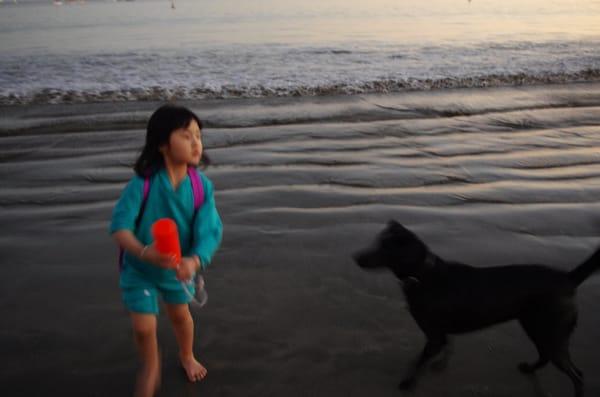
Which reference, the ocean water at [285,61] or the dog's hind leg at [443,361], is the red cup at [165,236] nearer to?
the dog's hind leg at [443,361]

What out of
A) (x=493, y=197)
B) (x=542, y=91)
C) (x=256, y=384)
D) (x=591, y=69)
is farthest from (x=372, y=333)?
(x=591, y=69)

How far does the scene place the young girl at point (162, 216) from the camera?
7.29 feet

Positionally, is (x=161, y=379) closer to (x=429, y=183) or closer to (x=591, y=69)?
(x=429, y=183)

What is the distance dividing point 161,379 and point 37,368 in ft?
2.50

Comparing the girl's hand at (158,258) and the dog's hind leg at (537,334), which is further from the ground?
the girl's hand at (158,258)

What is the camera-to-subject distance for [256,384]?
2.86 m

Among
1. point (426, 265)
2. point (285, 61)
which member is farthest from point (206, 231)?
point (285, 61)

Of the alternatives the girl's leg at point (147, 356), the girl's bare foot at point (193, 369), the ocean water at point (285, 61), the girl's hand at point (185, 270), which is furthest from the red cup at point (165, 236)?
the ocean water at point (285, 61)

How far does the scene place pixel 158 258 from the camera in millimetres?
2057

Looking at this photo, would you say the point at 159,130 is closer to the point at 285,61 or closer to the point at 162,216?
the point at 162,216

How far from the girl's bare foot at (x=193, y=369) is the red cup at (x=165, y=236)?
1170 millimetres

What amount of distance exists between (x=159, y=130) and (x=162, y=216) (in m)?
0.42

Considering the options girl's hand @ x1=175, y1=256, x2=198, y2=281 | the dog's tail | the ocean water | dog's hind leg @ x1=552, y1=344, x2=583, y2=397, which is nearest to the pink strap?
girl's hand @ x1=175, y1=256, x2=198, y2=281

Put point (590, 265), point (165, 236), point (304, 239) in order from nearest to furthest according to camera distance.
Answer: point (165, 236), point (590, 265), point (304, 239)
